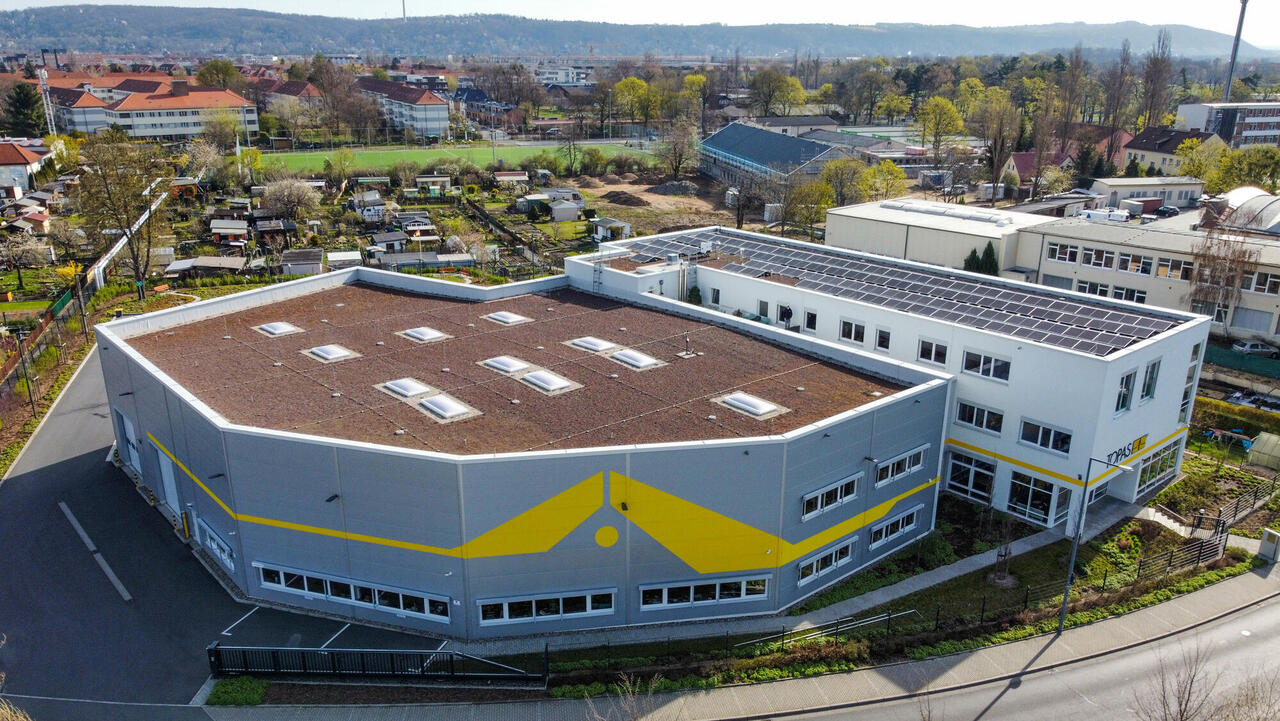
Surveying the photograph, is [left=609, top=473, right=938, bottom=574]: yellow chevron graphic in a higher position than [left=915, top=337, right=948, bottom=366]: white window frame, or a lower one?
lower

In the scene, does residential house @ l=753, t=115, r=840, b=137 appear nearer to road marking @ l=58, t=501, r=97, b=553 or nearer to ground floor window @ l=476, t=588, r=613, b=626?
road marking @ l=58, t=501, r=97, b=553

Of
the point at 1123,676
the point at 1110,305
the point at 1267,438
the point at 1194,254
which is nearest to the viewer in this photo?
the point at 1123,676

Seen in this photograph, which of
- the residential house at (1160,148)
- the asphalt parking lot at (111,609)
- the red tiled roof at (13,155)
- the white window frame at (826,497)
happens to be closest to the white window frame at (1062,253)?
the white window frame at (826,497)

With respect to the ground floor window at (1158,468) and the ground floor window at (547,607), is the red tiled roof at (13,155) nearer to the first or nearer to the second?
the ground floor window at (547,607)

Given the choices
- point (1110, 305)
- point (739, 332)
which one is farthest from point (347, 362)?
point (1110, 305)

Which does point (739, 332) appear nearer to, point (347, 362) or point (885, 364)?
point (885, 364)

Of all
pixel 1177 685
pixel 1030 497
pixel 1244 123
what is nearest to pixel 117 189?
pixel 1030 497

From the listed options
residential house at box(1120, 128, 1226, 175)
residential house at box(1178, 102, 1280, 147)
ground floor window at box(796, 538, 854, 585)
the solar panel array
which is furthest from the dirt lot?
residential house at box(1178, 102, 1280, 147)
